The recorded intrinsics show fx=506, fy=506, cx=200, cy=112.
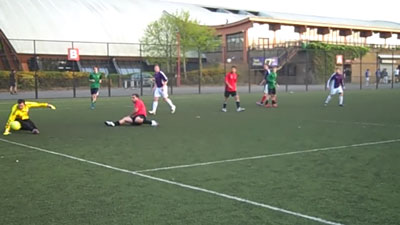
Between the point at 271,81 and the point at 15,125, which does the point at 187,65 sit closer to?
the point at 271,81

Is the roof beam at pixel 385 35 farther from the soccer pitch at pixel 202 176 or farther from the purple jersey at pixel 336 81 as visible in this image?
the soccer pitch at pixel 202 176

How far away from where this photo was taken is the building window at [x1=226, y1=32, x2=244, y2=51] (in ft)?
226

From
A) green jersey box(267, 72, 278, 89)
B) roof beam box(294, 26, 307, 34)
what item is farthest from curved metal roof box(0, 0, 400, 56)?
green jersey box(267, 72, 278, 89)

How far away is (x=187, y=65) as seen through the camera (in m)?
64.7

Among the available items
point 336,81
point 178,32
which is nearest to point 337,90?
point 336,81

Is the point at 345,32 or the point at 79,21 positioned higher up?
the point at 79,21

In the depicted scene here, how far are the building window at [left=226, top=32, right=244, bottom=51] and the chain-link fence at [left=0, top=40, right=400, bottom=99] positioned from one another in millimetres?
414

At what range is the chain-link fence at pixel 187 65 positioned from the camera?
4756 centimetres

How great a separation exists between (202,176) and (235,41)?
64.0 meters

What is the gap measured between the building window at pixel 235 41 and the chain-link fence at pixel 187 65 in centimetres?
41

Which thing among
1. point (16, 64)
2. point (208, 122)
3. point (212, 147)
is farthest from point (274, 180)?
point (16, 64)

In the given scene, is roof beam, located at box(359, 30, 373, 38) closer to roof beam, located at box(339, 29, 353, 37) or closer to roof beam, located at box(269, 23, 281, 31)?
roof beam, located at box(339, 29, 353, 37)

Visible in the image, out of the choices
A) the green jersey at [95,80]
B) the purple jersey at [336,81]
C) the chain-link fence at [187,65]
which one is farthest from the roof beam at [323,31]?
the green jersey at [95,80]

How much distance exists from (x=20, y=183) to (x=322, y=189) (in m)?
4.06
